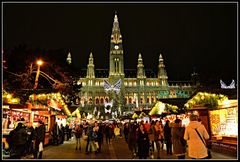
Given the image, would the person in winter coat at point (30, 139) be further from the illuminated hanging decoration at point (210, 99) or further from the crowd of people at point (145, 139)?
the illuminated hanging decoration at point (210, 99)

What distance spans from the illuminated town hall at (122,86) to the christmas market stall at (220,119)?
74.6 metres

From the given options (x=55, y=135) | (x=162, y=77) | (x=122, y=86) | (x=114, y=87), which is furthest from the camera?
(x=162, y=77)

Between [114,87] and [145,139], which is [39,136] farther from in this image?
[114,87]

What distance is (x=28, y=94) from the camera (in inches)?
504

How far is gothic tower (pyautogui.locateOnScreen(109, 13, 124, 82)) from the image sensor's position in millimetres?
93062

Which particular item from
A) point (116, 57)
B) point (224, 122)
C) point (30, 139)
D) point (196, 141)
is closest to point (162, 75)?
point (116, 57)

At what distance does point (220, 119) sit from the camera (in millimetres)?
10719

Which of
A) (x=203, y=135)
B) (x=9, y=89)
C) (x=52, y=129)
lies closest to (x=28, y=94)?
(x=9, y=89)

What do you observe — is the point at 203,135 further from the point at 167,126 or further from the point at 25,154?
the point at 25,154

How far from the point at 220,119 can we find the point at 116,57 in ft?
280

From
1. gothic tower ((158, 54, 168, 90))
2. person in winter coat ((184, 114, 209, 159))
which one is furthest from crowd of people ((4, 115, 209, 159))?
gothic tower ((158, 54, 168, 90))

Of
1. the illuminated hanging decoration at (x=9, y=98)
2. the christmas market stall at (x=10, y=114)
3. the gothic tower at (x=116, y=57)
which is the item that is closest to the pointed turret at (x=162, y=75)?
the gothic tower at (x=116, y=57)

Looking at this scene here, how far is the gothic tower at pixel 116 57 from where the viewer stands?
9306 cm

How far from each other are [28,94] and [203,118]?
9028mm
